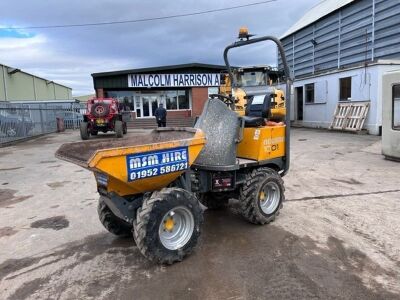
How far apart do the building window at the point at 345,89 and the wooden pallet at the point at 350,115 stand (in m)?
0.33

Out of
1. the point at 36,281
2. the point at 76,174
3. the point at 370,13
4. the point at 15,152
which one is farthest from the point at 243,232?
the point at 370,13

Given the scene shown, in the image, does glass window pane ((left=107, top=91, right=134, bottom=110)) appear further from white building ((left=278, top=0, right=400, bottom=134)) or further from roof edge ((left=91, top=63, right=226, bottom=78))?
white building ((left=278, top=0, right=400, bottom=134))

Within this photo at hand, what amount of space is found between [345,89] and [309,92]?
3271 mm

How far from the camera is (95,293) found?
328cm

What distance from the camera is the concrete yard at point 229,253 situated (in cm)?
329

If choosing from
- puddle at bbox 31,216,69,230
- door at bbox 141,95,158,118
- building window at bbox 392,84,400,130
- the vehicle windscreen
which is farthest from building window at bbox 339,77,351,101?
door at bbox 141,95,158,118

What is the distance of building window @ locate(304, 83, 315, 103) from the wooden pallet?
2616mm

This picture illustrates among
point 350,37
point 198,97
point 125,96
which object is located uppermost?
point 350,37

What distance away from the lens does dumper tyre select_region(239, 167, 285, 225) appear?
466cm

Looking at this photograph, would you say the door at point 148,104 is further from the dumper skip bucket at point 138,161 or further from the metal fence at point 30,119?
the dumper skip bucket at point 138,161

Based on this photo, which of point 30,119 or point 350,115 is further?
point 30,119

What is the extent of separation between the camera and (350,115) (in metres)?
16.8

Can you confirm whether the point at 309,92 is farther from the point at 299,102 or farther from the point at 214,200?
the point at 214,200

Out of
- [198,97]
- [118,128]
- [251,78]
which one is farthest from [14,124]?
[198,97]
